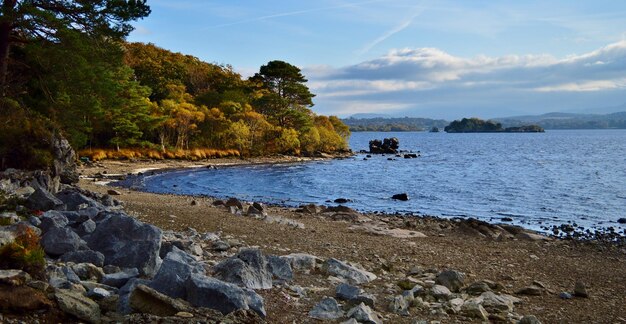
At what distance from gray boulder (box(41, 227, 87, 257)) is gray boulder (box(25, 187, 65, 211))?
409 cm

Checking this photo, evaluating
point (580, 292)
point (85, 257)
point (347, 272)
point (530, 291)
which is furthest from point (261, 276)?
point (580, 292)

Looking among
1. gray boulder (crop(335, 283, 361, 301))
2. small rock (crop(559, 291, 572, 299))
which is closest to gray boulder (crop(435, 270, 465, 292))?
small rock (crop(559, 291, 572, 299))

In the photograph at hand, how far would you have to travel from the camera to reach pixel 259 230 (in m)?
14.7

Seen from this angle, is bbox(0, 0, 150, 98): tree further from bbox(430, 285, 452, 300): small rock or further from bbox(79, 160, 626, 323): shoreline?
bbox(430, 285, 452, 300): small rock

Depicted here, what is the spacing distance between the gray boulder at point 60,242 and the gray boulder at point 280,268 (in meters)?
3.10

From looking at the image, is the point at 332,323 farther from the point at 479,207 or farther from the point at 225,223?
the point at 479,207

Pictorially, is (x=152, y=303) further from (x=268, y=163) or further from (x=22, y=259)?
(x=268, y=163)

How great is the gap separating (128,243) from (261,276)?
220 cm

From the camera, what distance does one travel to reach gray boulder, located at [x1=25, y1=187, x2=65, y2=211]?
1175 cm

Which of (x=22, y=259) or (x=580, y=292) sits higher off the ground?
(x=22, y=259)

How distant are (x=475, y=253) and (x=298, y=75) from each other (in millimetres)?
67299

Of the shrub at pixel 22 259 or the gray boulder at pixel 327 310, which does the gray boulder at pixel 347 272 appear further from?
the shrub at pixel 22 259

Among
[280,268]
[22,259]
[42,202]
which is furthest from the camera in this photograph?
[42,202]

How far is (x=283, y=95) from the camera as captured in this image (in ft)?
270
